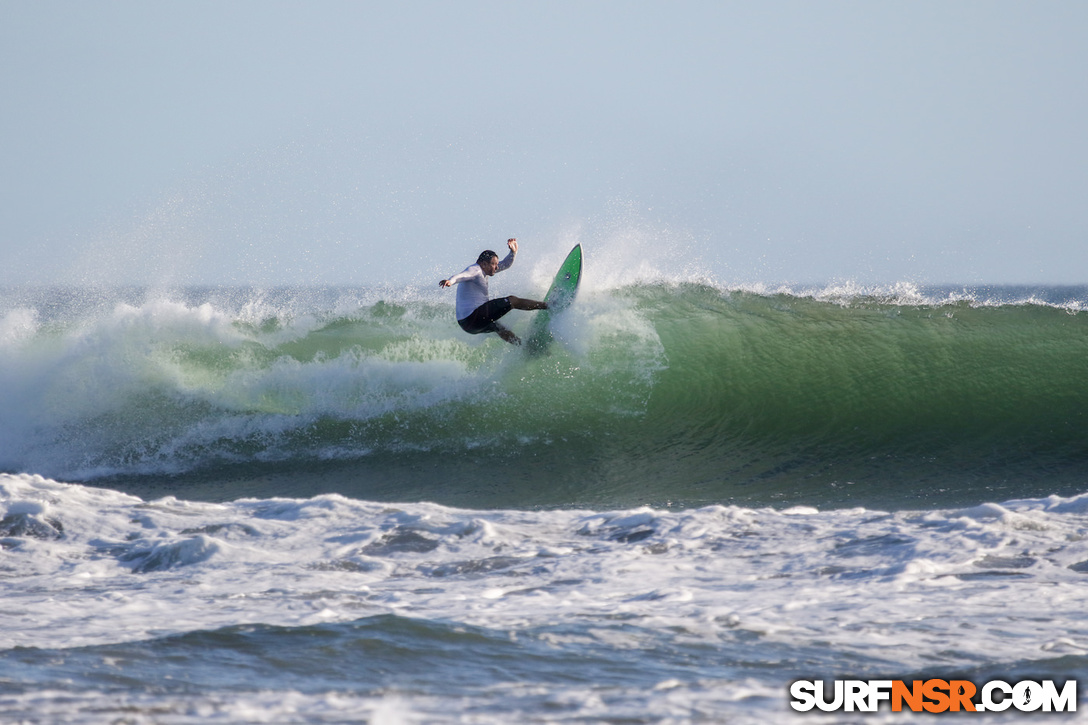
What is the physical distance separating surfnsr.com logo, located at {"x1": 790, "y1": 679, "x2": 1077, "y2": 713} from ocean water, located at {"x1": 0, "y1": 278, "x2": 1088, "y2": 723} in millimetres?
77

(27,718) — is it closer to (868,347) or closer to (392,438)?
(392,438)

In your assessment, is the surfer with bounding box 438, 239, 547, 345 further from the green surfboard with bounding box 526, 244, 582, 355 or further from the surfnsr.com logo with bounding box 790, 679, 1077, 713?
the surfnsr.com logo with bounding box 790, 679, 1077, 713

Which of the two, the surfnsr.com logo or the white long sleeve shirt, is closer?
the surfnsr.com logo

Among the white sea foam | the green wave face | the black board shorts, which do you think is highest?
the black board shorts

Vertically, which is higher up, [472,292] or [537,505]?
[472,292]

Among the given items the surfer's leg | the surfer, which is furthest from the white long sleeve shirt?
the surfer's leg

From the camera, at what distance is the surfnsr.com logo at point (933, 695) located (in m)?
2.62

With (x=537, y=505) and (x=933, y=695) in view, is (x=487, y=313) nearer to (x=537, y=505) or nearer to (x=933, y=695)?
(x=537, y=505)

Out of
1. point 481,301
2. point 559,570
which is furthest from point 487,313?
point 559,570

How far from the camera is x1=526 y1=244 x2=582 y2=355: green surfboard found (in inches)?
357

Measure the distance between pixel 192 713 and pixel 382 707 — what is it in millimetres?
572

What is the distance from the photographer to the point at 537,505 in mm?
6500

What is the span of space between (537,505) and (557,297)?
10.4ft

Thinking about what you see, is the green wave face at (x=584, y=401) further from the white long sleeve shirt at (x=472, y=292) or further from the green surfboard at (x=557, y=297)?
the white long sleeve shirt at (x=472, y=292)
